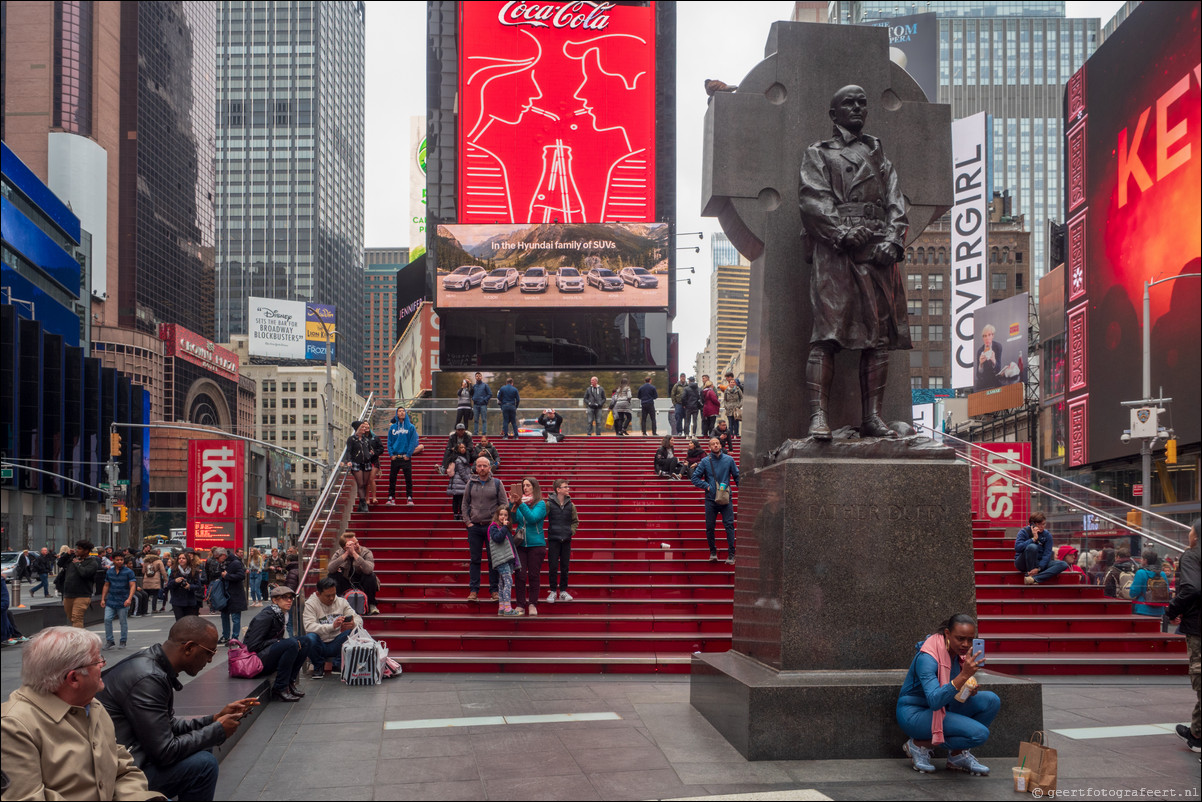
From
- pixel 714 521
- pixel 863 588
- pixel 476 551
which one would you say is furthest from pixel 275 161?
pixel 863 588

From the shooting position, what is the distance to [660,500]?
19.5 m

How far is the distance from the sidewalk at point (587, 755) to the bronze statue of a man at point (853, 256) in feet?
7.95

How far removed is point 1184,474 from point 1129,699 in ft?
103

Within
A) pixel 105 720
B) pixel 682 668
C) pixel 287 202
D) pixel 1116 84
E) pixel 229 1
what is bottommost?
pixel 682 668

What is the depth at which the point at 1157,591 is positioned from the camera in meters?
14.0

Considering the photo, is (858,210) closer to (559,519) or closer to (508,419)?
(559,519)

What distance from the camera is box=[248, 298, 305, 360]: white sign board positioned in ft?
362

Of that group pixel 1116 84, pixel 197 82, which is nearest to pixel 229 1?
pixel 197 82

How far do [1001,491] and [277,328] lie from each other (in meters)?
104

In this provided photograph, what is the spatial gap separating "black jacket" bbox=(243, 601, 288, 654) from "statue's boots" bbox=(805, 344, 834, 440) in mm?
5225

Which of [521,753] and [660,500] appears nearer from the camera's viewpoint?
[521,753]

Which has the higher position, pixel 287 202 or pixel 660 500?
pixel 287 202

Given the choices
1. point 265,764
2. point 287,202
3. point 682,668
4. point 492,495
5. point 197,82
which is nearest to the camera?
point 265,764

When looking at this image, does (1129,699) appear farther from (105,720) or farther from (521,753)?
(105,720)
